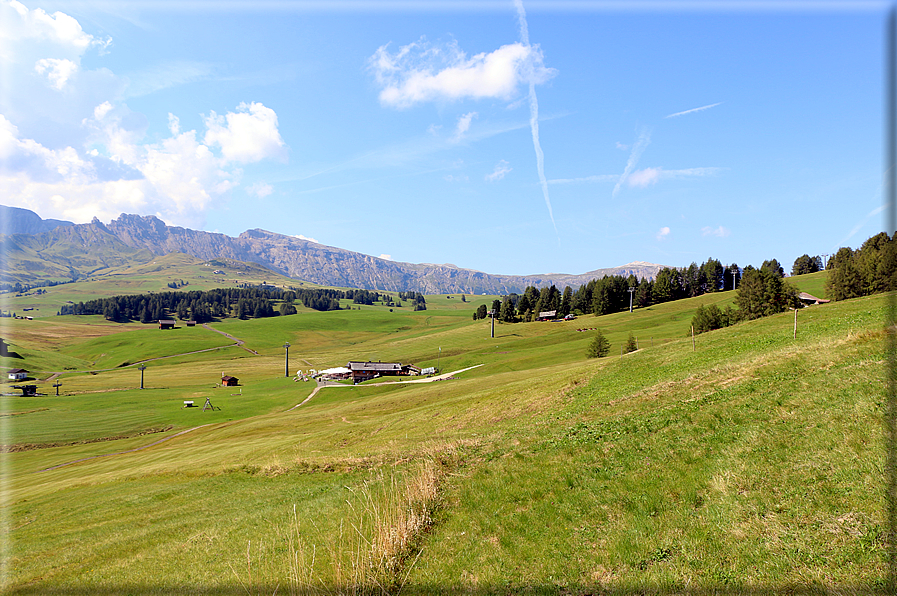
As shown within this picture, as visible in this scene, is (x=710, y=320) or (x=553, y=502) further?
(x=710, y=320)

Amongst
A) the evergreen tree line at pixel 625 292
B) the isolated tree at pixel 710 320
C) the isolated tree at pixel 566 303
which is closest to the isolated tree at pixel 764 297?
the isolated tree at pixel 710 320

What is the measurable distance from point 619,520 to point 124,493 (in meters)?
32.8

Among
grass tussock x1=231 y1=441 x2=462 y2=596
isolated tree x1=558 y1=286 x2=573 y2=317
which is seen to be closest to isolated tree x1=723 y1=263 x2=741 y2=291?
isolated tree x1=558 y1=286 x2=573 y2=317

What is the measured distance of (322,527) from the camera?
591 inches

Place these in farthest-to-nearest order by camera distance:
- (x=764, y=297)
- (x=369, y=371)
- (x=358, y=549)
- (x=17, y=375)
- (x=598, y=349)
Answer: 1. (x=17, y=375)
2. (x=369, y=371)
3. (x=764, y=297)
4. (x=598, y=349)
5. (x=358, y=549)

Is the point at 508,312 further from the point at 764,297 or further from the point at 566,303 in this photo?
the point at 764,297

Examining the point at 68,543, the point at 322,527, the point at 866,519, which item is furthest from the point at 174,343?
the point at 866,519

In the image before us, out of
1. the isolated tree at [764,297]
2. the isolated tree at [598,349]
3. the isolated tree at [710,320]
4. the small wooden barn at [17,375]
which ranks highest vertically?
the isolated tree at [764,297]

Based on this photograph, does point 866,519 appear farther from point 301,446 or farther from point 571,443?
point 301,446

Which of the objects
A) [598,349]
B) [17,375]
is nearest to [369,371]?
[598,349]

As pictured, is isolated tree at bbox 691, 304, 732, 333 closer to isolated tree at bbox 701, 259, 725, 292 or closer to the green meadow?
the green meadow

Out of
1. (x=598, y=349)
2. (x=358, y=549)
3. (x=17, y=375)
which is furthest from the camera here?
(x=17, y=375)

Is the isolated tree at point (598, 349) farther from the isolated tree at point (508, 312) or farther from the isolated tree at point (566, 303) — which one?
the isolated tree at point (508, 312)

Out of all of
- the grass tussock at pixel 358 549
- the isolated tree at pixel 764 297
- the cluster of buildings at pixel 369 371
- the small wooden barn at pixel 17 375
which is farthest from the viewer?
the small wooden barn at pixel 17 375
